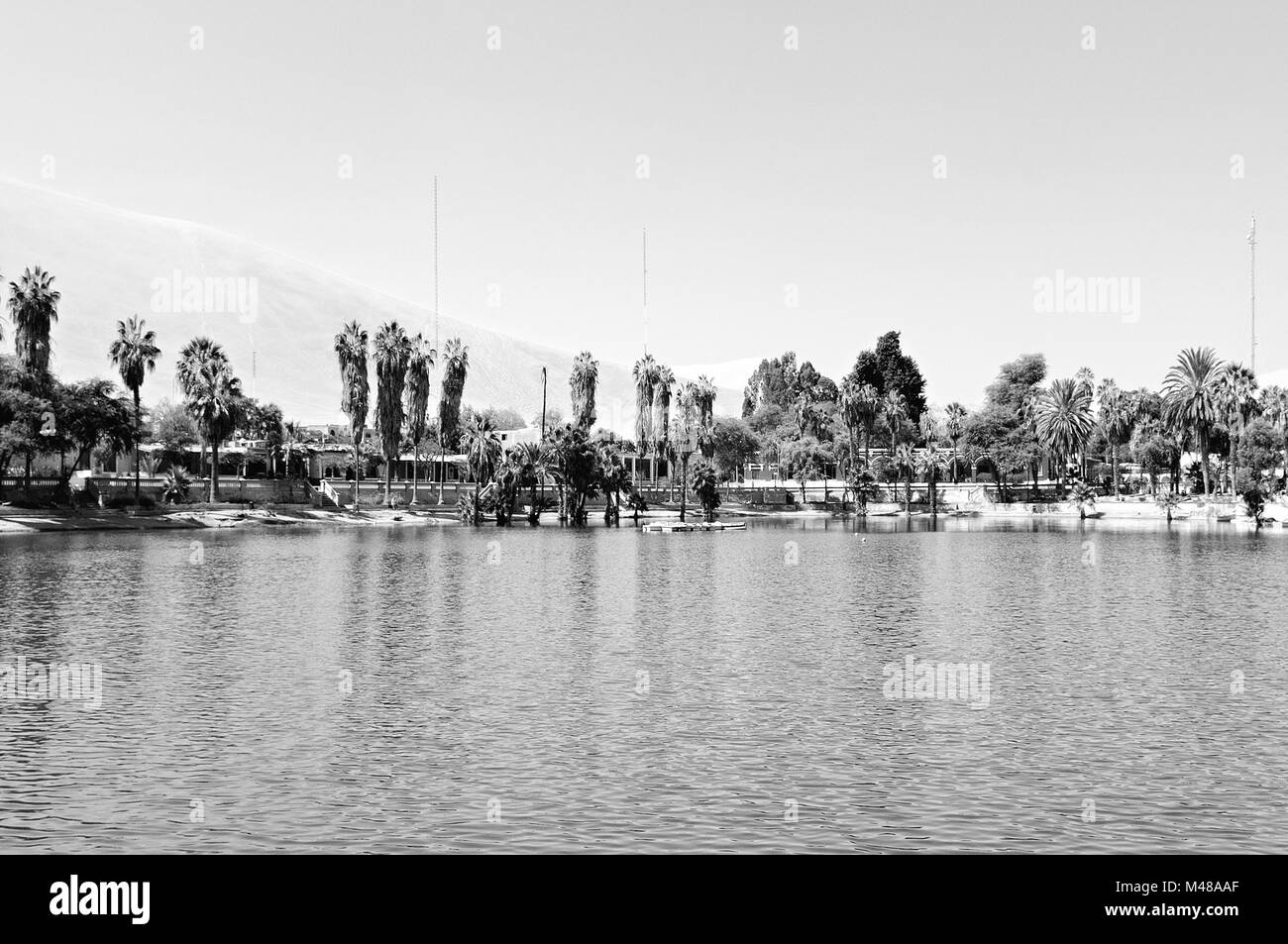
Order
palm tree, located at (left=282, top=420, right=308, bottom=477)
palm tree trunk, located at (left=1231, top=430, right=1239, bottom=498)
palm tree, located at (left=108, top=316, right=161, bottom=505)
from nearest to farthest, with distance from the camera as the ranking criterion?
palm tree, located at (left=108, top=316, right=161, bottom=505) → palm tree trunk, located at (left=1231, top=430, right=1239, bottom=498) → palm tree, located at (left=282, top=420, right=308, bottom=477)

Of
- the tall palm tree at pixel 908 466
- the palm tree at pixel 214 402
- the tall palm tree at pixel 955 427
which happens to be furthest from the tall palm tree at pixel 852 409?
the palm tree at pixel 214 402

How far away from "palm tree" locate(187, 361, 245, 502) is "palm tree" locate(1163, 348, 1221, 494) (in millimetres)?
105363

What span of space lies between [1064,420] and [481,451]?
264ft

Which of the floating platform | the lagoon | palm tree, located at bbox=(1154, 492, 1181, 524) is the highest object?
palm tree, located at bbox=(1154, 492, 1181, 524)

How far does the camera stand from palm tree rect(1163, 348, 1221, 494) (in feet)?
448

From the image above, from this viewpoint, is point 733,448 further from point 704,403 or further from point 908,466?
point 908,466

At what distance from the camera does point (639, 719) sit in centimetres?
2383

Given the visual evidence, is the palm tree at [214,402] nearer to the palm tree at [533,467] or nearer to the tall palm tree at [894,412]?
the palm tree at [533,467]

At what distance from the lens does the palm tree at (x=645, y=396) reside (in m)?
154

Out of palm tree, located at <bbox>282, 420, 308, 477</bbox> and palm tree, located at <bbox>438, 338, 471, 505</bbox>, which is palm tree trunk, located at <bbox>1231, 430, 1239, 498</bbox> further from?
palm tree, located at <bbox>282, 420, 308, 477</bbox>

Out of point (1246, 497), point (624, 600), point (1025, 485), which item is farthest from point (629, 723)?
point (1025, 485)

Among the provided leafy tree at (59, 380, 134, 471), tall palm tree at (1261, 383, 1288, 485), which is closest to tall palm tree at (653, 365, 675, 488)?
leafy tree at (59, 380, 134, 471)

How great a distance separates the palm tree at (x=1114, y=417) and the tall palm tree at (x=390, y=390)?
8917 cm
